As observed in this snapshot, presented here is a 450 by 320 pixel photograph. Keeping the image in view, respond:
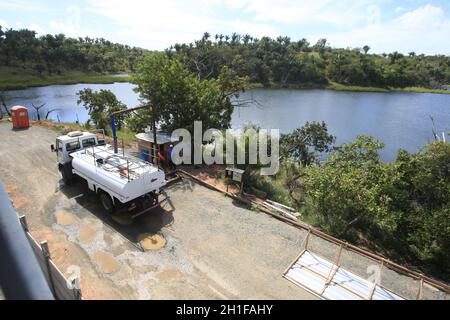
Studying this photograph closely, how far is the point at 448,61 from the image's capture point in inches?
3706

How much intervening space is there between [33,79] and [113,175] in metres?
68.3

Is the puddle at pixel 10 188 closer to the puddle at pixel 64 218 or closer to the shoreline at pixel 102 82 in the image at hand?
the puddle at pixel 64 218

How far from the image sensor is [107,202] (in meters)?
11.2

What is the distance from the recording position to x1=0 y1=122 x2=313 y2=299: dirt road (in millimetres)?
8047

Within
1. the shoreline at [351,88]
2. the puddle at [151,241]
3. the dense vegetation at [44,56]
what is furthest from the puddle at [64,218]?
the shoreline at [351,88]

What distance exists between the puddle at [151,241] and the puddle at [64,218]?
9.69 ft

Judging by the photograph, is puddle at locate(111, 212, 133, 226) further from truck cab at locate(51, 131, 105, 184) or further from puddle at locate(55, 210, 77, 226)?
truck cab at locate(51, 131, 105, 184)

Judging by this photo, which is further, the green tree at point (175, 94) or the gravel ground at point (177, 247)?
the green tree at point (175, 94)

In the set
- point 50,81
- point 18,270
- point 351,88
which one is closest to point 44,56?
point 50,81

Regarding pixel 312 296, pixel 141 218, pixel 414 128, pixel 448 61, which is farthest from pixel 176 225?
pixel 448 61

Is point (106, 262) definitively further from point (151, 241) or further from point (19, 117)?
point (19, 117)

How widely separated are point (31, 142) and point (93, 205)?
10734 millimetres

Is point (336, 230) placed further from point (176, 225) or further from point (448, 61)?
point (448, 61)

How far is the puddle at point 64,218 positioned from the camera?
10.8 metres
